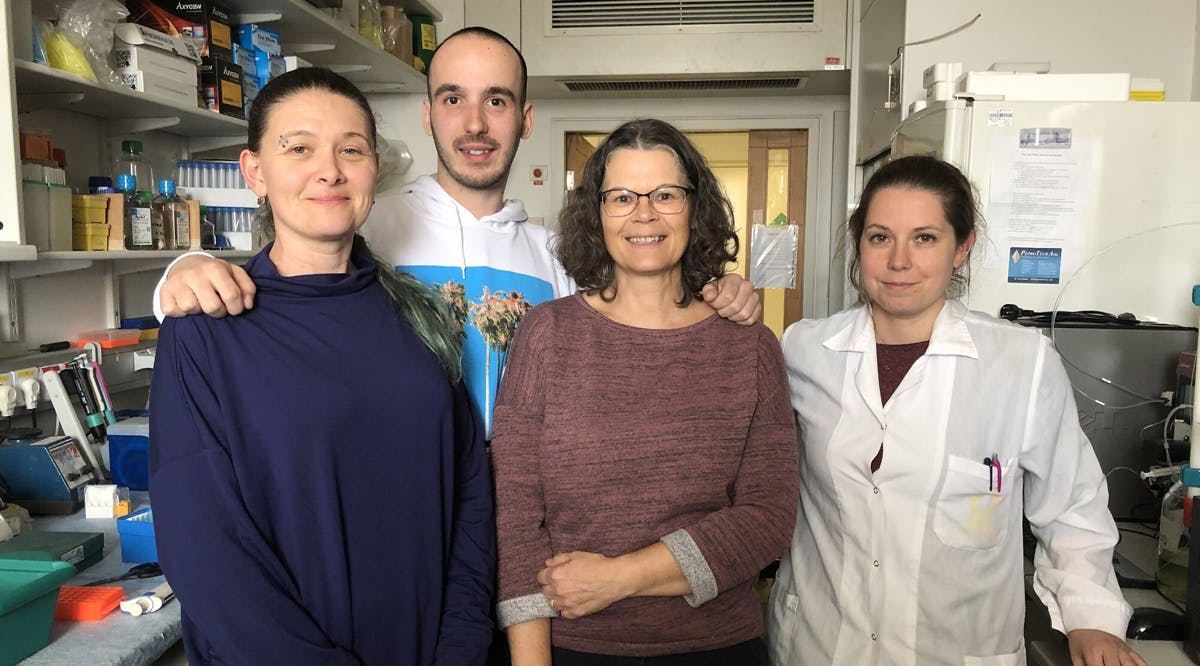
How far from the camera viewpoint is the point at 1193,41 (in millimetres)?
2691

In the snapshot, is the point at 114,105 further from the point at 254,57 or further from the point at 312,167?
the point at 312,167

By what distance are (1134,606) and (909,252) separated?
815 millimetres

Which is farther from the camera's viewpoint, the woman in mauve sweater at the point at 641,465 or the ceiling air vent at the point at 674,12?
the ceiling air vent at the point at 674,12

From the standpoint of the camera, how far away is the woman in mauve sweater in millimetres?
1171

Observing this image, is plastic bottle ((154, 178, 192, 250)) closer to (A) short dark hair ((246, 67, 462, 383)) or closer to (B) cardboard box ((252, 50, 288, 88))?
(B) cardboard box ((252, 50, 288, 88))

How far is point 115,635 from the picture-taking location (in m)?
1.14

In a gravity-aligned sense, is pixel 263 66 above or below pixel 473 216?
above

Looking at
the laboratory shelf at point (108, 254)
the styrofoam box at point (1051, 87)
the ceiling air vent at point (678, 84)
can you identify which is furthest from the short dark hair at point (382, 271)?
the ceiling air vent at point (678, 84)

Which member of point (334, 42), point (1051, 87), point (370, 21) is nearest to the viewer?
point (1051, 87)

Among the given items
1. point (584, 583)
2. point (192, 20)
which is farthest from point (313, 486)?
point (192, 20)

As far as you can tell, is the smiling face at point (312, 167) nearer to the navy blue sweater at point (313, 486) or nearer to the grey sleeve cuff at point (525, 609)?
the navy blue sweater at point (313, 486)

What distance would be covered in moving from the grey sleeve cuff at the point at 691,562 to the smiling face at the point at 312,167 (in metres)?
0.66

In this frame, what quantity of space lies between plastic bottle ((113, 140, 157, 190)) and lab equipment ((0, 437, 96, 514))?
777 mm

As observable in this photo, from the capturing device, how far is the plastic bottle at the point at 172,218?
1977mm
